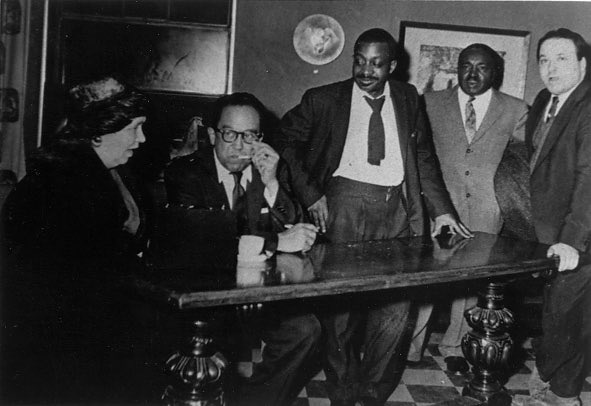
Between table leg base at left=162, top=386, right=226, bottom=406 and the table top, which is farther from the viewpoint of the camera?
table leg base at left=162, top=386, right=226, bottom=406

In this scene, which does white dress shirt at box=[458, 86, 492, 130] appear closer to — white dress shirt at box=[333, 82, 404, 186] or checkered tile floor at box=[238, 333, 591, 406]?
white dress shirt at box=[333, 82, 404, 186]

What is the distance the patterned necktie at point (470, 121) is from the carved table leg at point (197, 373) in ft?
7.73

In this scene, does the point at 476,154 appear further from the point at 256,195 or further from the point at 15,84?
the point at 15,84

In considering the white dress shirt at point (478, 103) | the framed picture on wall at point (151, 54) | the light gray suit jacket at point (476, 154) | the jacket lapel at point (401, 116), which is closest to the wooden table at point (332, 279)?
the jacket lapel at point (401, 116)

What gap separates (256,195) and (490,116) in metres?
1.76

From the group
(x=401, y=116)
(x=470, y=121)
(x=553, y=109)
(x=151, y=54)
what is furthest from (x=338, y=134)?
(x=151, y=54)

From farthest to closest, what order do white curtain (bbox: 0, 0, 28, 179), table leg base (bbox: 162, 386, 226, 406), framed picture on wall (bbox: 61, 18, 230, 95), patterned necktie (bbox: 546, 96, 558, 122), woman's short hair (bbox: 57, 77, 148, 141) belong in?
framed picture on wall (bbox: 61, 18, 230, 95) → white curtain (bbox: 0, 0, 28, 179) → patterned necktie (bbox: 546, 96, 558, 122) → woman's short hair (bbox: 57, 77, 148, 141) → table leg base (bbox: 162, 386, 226, 406)

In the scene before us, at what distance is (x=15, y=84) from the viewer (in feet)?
14.7

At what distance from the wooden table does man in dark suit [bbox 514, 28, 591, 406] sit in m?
0.24

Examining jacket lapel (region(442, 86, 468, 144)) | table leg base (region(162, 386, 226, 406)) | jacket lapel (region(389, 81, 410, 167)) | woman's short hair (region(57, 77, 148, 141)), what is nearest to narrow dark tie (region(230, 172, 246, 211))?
woman's short hair (region(57, 77, 148, 141))

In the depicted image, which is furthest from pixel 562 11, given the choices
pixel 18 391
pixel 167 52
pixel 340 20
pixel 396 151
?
pixel 18 391

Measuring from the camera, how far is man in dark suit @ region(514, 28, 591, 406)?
118 inches

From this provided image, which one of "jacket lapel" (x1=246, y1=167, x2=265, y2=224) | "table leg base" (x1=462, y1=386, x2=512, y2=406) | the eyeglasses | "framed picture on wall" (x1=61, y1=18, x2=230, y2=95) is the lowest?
"table leg base" (x1=462, y1=386, x2=512, y2=406)

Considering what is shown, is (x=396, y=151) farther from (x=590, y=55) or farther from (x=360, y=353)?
(x=360, y=353)
